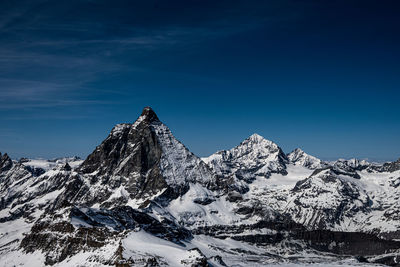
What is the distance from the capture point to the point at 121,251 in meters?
198

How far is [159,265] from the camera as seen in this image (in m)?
197

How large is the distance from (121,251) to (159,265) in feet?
62.1

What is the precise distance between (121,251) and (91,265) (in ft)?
49.2

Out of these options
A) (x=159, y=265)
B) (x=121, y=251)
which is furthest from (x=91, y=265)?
(x=159, y=265)

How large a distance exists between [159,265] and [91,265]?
103 ft

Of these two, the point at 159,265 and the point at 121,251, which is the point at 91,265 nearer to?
the point at 121,251

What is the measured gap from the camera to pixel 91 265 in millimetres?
196250
